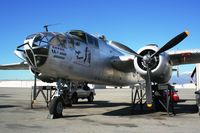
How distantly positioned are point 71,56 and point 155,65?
409cm

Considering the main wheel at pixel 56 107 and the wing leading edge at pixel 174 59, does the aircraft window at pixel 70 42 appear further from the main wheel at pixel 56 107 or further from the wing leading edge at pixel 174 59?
the wing leading edge at pixel 174 59

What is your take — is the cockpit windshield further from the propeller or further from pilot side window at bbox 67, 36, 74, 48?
the propeller

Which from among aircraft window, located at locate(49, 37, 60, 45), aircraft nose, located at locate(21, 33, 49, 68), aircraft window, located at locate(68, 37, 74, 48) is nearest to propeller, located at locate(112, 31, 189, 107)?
aircraft window, located at locate(68, 37, 74, 48)

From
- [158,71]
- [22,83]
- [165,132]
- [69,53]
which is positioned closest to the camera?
[165,132]

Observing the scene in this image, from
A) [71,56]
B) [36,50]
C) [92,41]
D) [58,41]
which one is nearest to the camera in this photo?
[36,50]

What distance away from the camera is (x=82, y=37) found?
13.5 m

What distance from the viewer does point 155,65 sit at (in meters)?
13.1

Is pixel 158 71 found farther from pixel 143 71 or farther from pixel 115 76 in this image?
pixel 115 76

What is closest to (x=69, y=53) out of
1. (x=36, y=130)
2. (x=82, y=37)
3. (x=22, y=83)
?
(x=82, y=37)

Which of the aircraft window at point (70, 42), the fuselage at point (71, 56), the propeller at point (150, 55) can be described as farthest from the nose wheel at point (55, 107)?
the propeller at point (150, 55)

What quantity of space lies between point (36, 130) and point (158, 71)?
6.77 metres

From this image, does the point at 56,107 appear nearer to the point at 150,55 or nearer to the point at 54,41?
the point at 54,41

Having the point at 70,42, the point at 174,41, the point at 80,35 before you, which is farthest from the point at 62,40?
the point at 174,41

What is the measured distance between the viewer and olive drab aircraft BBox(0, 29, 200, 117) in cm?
1089
